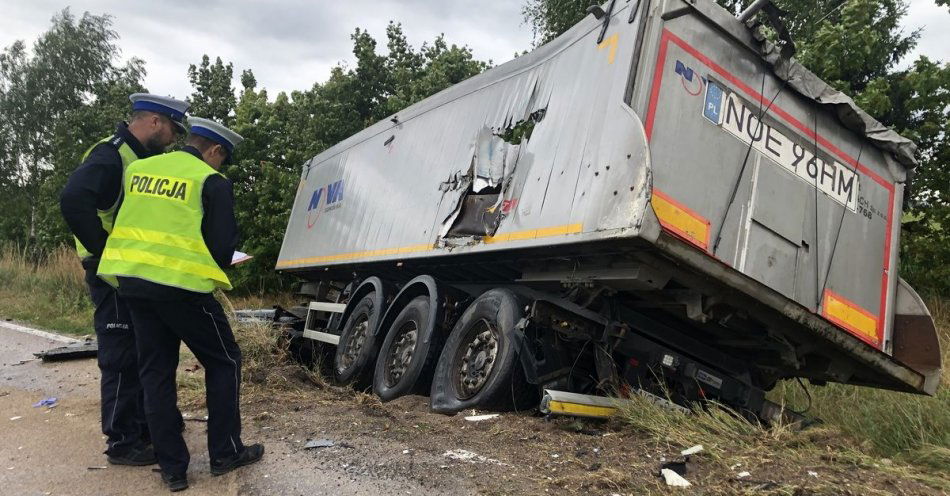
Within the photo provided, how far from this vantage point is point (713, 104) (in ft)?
13.1

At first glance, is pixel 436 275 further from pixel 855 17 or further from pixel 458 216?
pixel 855 17

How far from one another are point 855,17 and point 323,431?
385 inches

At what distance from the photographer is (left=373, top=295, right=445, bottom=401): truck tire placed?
17.7 ft

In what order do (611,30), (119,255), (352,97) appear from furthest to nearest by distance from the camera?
(352,97) → (611,30) → (119,255)

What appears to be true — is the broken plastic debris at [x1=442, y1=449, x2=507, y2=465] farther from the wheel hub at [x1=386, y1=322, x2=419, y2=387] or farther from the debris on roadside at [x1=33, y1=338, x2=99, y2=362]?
the debris on roadside at [x1=33, y1=338, x2=99, y2=362]

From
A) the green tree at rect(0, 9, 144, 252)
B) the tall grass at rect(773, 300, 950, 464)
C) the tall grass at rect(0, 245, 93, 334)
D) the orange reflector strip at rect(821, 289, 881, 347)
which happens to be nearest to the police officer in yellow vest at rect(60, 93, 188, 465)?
the orange reflector strip at rect(821, 289, 881, 347)

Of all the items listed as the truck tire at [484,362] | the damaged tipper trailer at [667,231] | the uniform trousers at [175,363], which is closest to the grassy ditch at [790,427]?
the damaged tipper trailer at [667,231]

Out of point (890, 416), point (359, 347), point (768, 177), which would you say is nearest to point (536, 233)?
point (768, 177)

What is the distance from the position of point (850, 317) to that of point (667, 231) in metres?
1.66

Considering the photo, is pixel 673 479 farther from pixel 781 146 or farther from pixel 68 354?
pixel 68 354

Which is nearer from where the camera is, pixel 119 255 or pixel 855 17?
pixel 119 255

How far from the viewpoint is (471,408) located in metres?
4.53

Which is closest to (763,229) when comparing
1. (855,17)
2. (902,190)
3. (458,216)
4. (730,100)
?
(730,100)

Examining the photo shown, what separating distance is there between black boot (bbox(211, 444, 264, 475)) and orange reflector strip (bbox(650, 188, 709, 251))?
7.61ft
